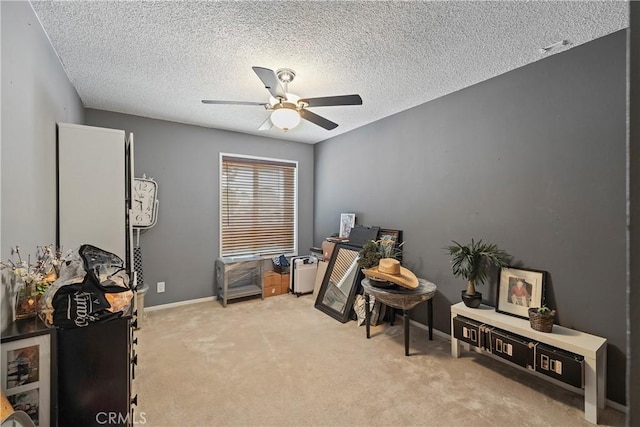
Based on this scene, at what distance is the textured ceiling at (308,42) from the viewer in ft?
5.65

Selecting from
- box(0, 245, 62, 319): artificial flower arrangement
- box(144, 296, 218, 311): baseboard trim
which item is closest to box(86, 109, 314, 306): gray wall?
box(144, 296, 218, 311): baseboard trim

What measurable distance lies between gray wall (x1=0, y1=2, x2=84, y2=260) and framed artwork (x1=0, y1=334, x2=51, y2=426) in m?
0.45

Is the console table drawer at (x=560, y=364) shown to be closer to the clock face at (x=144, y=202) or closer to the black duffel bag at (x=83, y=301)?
the black duffel bag at (x=83, y=301)

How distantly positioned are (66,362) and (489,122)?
11.1 feet

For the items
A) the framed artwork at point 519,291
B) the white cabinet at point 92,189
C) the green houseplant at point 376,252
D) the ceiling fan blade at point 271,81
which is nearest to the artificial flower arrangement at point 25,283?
the white cabinet at point 92,189

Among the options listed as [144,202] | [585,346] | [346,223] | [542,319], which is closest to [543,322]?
[542,319]

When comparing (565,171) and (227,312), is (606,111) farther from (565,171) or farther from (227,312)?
(227,312)

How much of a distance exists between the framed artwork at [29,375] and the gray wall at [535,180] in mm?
3040

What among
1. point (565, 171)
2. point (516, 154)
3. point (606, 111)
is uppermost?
point (606, 111)

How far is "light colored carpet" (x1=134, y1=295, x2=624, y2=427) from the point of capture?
1.88m

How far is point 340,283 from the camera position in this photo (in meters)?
3.70

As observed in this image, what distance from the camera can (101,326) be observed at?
4.42 ft

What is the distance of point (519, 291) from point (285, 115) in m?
2.39

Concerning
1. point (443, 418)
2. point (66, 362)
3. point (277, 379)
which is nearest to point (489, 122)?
point (443, 418)
